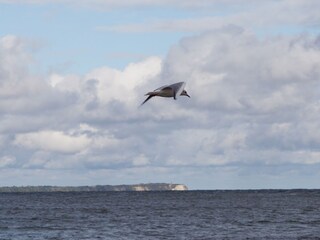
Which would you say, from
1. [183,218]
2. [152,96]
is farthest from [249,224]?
[152,96]

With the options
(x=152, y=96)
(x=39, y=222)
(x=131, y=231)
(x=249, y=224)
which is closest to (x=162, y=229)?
(x=131, y=231)

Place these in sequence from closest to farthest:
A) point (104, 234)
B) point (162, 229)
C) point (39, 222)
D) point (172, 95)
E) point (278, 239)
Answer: point (172, 95), point (278, 239), point (104, 234), point (162, 229), point (39, 222)

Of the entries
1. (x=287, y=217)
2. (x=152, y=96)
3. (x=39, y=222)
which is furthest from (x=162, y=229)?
(x=152, y=96)

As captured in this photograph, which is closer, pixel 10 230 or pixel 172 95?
pixel 172 95

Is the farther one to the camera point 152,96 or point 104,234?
point 104,234

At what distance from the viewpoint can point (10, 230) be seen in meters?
79.2

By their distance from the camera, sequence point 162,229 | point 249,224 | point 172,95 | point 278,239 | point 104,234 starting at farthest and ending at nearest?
point 249,224
point 162,229
point 104,234
point 278,239
point 172,95

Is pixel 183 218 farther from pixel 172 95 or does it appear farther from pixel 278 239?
pixel 172 95

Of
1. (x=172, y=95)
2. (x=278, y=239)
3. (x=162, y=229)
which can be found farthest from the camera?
(x=162, y=229)

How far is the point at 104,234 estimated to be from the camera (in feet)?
241

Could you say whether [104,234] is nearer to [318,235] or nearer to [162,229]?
[162,229]

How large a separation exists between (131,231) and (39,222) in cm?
1827

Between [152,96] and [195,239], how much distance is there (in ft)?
150

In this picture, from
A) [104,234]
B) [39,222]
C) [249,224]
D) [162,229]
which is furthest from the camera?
[39,222]
